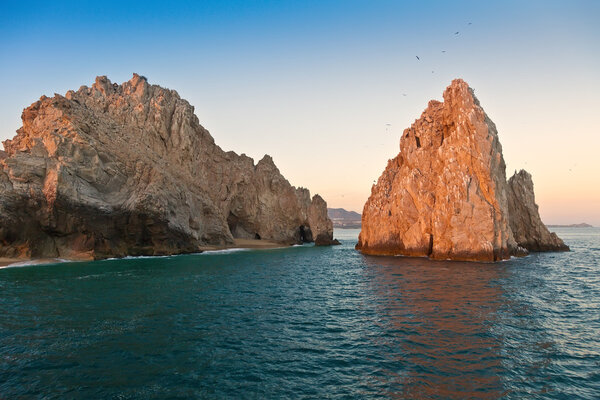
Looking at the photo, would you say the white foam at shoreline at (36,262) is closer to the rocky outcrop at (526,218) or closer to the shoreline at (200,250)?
the shoreline at (200,250)

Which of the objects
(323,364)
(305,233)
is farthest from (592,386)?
(305,233)

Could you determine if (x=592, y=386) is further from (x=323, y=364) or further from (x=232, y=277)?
(x=232, y=277)

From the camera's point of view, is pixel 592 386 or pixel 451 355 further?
pixel 451 355

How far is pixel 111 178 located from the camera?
55.8 m

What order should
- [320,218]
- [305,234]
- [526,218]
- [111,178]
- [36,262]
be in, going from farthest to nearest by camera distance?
[305,234], [320,218], [526,218], [111,178], [36,262]

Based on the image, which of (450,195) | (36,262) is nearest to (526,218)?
(450,195)

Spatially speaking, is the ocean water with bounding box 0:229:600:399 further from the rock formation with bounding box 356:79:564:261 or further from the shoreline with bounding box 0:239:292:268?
the shoreline with bounding box 0:239:292:268

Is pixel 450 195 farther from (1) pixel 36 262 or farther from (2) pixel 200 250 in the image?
(1) pixel 36 262

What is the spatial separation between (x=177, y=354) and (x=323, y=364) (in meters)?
5.94

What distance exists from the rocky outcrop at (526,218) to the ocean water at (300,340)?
116 feet

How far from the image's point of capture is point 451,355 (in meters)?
13.7

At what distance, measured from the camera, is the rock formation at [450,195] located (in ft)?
157

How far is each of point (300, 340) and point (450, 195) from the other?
1611 inches

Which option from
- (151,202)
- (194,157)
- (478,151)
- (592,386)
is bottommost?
(592,386)
